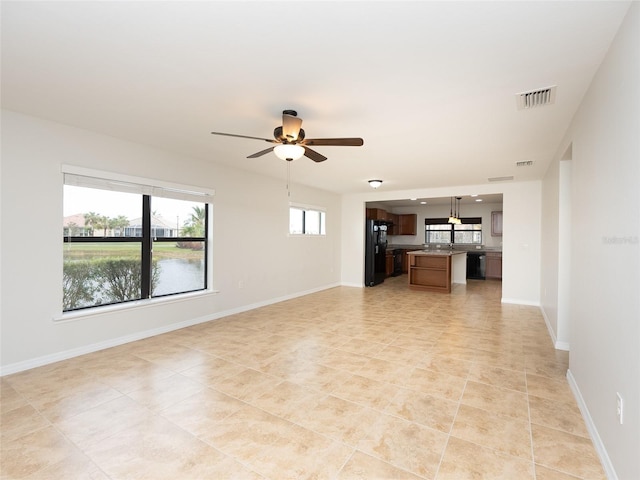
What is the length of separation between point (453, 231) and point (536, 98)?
338 inches

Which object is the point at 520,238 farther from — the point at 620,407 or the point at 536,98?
the point at 620,407

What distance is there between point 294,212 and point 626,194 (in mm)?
5736

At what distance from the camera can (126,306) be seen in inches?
153

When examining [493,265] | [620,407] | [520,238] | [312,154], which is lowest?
[620,407]

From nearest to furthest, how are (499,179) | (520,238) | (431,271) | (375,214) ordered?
1. (499,179)
2. (520,238)
3. (431,271)
4. (375,214)

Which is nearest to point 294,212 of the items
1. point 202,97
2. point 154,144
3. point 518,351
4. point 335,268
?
point 335,268

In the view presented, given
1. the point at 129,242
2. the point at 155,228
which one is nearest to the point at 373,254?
the point at 155,228

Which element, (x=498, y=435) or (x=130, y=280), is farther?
(x=130, y=280)

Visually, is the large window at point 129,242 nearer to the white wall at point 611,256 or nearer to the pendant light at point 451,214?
the white wall at point 611,256

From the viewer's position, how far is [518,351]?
3.61 meters

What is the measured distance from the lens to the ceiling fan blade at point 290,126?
2.64 m

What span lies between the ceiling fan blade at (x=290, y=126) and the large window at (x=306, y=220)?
396 cm

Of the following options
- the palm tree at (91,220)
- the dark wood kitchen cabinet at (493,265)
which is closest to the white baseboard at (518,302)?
the dark wood kitchen cabinet at (493,265)

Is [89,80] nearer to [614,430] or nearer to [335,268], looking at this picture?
[614,430]
